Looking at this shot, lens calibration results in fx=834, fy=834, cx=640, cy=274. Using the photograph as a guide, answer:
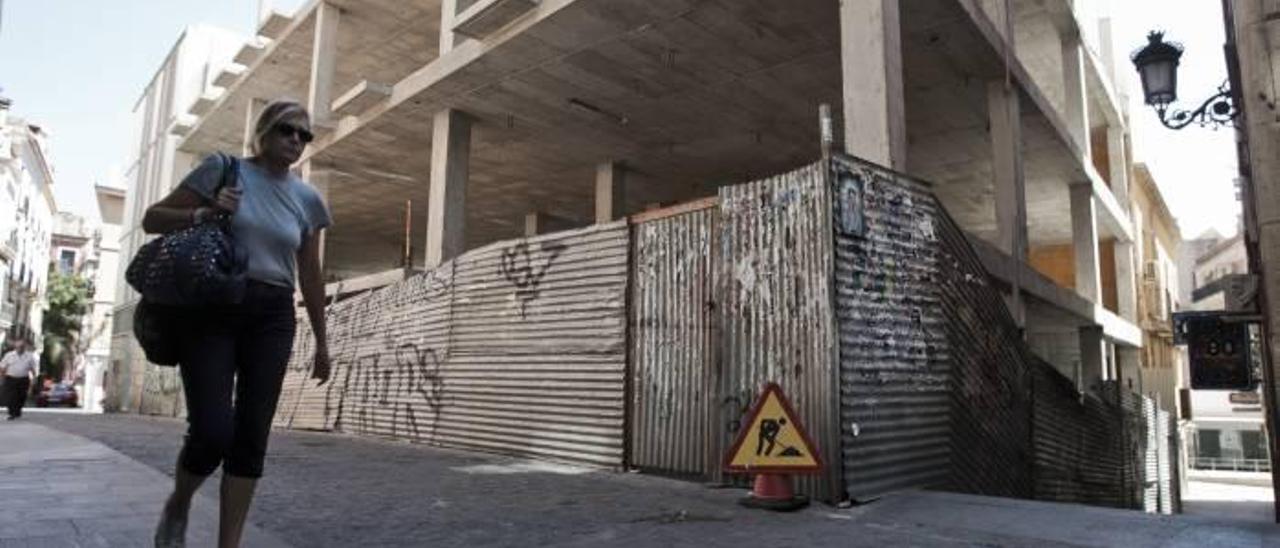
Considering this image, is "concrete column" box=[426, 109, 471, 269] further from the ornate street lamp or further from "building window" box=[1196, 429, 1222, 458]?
"building window" box=[1196, 429, 1222, 458]

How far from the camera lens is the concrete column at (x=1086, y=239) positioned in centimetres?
1814

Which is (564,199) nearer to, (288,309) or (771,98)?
(771,98)

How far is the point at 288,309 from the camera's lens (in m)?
2.91

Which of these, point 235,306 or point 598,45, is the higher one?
point 598,45

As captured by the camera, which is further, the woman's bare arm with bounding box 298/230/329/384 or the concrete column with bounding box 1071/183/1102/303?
the concrete column with bounding box 1071/183/1102/303

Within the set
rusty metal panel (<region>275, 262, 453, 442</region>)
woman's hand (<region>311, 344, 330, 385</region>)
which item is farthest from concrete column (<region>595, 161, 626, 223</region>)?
woman's hand (<region>311, 344, 330, 385</region>)

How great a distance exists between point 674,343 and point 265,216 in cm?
420

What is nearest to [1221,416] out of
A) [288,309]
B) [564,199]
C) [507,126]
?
[564,199]

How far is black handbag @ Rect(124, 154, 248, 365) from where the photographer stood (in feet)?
8.27

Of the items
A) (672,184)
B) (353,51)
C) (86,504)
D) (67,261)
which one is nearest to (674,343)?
(86,504)

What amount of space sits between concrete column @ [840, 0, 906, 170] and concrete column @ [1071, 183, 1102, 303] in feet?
38.3

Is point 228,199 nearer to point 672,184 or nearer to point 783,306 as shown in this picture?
point 783,306

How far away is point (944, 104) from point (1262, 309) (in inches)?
360

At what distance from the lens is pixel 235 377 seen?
9.13 ft
